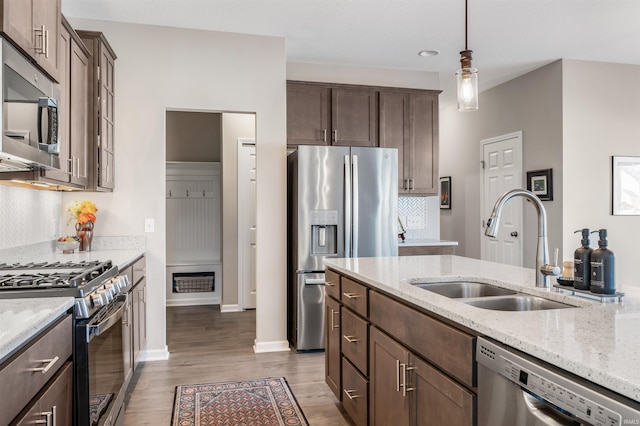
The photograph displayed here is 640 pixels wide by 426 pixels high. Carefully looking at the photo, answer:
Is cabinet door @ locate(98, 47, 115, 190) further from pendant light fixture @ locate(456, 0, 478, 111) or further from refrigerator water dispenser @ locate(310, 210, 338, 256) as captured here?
pendant light fixture @ locate(456, 0, 478, 111)

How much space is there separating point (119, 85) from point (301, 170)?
164cm

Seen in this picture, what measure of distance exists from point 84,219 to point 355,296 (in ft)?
7.27

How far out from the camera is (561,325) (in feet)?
4.09

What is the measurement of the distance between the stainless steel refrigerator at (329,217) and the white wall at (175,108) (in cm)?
21

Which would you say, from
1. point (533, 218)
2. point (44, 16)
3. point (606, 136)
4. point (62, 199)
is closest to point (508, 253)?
point (533, 218)

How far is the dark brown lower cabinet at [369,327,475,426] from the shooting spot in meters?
1.39

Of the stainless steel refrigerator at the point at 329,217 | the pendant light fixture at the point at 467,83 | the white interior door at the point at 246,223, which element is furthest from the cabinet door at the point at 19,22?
the white interior door at the point at 246,223

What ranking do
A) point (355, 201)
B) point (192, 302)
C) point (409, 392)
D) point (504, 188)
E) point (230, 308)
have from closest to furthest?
point (409, 392) < point (355, 201) < point (230, 308) < point (504, 188) < point (192, 302)

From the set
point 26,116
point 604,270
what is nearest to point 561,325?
point 604,270

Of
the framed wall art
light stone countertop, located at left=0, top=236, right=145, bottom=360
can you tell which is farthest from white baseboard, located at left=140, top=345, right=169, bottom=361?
the framed wall art

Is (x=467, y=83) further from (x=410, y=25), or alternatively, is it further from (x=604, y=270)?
(x=410, y=25)

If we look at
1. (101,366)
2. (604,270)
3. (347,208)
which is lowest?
(101,366)

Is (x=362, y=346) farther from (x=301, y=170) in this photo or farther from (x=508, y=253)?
(x=508, y=253)

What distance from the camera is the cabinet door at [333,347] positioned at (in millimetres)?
2660
